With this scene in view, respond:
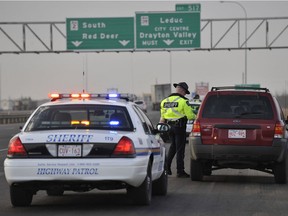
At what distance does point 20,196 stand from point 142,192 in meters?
1.60

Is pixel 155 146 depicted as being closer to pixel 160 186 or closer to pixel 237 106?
pixel 160 186

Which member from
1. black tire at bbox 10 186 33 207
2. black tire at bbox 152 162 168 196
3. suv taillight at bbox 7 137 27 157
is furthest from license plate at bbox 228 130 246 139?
suv taillight at bbox 7 137 27 157

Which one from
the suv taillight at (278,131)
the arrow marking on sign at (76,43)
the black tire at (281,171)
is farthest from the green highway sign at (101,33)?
the suv taillight at (278,131)

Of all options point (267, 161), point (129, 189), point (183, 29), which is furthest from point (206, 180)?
point (183, 29)

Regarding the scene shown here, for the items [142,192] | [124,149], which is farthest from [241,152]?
[124,149]

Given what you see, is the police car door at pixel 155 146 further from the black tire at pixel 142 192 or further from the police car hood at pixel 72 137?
the police car hood at pixel 72 137

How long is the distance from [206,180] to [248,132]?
1478mm

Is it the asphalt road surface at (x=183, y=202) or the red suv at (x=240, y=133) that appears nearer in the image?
the asphalt road surface at (x=183, y=202)

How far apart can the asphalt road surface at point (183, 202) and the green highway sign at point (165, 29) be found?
2688 cm

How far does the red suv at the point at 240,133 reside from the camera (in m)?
12.4

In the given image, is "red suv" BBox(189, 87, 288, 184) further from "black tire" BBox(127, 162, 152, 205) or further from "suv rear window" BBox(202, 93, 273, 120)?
"black tire" BBox(127, 162, 152, 205)

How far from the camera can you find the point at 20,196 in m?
9.46

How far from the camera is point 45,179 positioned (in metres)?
8.80

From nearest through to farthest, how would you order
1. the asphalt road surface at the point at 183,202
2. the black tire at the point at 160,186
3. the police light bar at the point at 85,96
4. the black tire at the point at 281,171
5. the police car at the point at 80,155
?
the police car at the point at 80,155
the asphalt road surface at the point at 183,202
the police light bar at the point at 85,96
the black tire at the point at 160,186
the black tire at the point at 281,171
